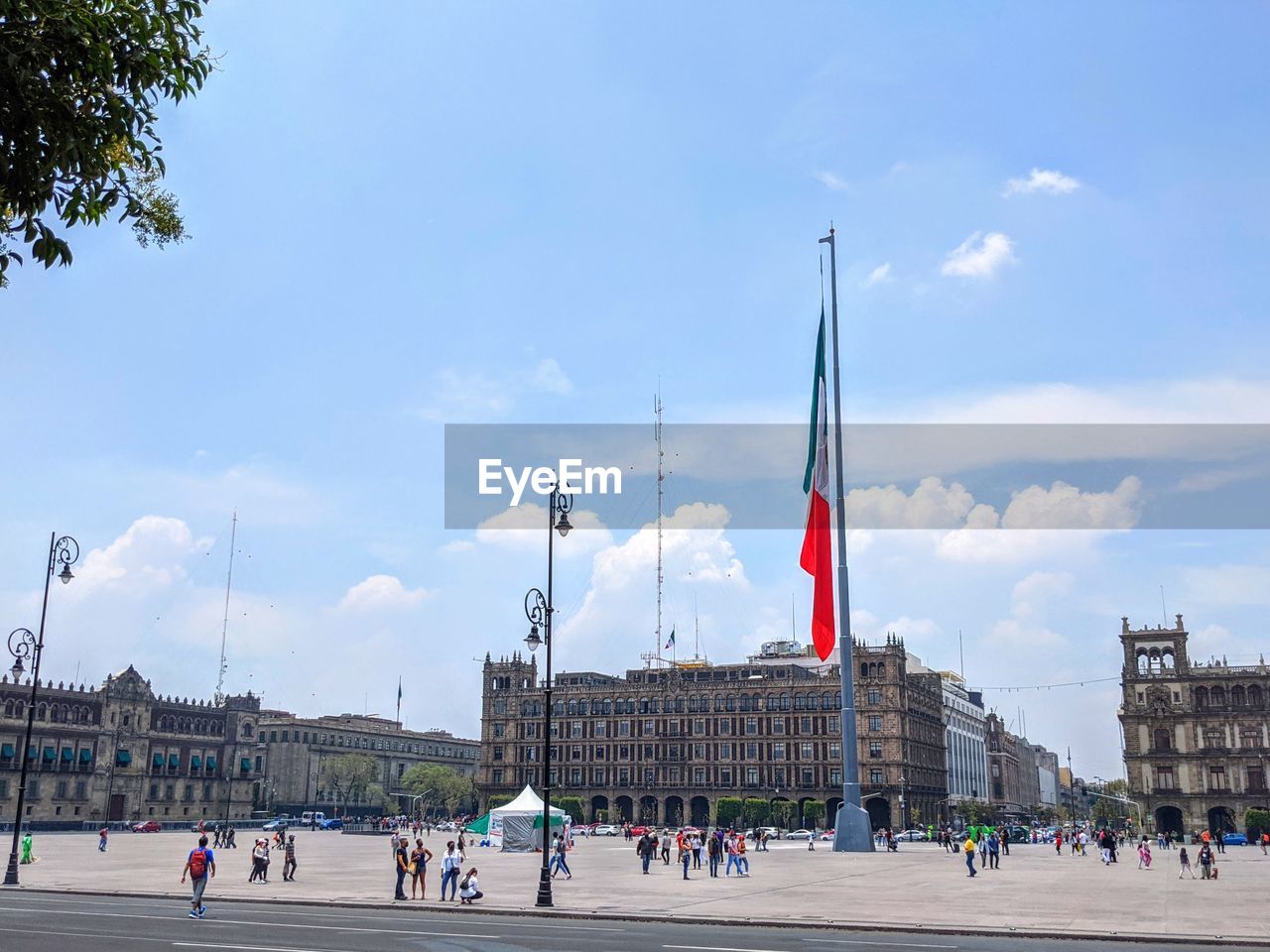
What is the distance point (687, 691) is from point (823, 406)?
267 ft

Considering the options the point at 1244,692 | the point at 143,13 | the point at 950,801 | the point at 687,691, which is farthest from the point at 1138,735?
the point at 143,13

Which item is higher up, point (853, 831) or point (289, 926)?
point (853, 831)

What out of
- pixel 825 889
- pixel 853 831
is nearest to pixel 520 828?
pixel 853 831

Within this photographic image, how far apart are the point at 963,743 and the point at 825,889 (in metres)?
135

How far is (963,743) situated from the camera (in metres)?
163

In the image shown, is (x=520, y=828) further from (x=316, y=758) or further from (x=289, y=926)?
(x=316, y=758)

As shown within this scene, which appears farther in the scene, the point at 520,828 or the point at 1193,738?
the point at 1193,738

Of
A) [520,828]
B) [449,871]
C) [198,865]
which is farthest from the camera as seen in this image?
[520,828]

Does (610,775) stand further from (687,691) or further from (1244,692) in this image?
(1244,692)

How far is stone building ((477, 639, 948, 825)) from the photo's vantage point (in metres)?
120

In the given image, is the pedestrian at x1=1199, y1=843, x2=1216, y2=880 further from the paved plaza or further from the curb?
the curb

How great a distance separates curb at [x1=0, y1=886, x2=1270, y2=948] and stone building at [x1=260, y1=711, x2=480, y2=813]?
384 ft

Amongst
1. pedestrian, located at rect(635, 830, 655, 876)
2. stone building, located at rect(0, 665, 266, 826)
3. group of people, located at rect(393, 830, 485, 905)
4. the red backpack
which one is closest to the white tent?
pedestrian, located at rect(635, 830, 655, 876)

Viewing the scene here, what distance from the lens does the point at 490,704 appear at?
142 meters
